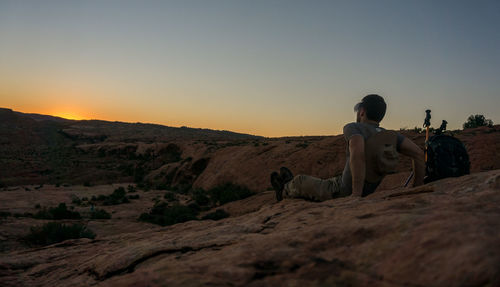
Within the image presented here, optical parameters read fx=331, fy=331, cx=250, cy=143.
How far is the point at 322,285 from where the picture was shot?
1.50 m

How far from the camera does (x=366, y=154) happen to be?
4.08 metres

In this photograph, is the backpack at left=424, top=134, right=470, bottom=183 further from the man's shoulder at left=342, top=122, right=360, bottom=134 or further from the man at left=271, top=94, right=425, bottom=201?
the man's shoulder at left=342, top=122, right=360, bottom=134

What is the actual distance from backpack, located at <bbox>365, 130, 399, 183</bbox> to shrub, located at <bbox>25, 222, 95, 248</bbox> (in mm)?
6516

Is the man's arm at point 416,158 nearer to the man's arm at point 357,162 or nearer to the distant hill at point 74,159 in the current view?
the man's arm at point 357,162

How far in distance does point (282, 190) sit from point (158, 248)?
3042 mm

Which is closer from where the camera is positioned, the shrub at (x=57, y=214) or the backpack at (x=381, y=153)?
the backpack at (x=381, y=153)

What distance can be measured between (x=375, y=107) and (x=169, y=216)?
31.6 ft

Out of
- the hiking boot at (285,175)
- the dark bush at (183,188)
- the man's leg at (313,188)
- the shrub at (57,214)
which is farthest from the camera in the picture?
the dark bush at (183,188)

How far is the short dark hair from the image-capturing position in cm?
418

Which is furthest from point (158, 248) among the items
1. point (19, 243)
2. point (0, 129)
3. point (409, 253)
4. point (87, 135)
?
point (0, 129)

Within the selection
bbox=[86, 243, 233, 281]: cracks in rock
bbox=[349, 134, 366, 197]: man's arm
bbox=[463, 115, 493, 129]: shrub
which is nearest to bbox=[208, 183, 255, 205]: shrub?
bbox=[349, 134, 366, 197]: man's arm

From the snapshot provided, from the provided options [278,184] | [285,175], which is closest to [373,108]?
[285,175]

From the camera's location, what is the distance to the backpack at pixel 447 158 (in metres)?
4.09

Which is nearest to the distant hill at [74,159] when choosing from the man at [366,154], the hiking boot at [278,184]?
the hiking boot at [278,184]
